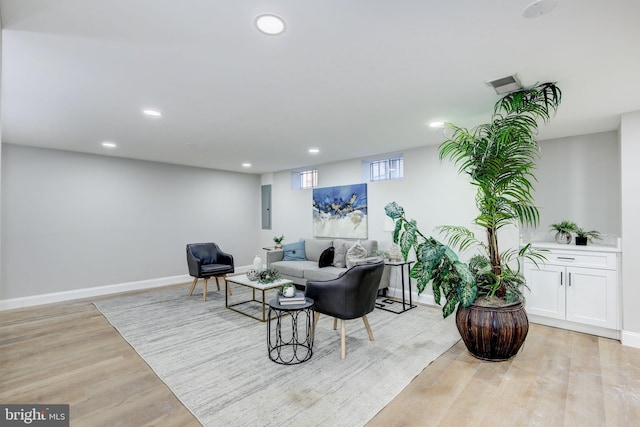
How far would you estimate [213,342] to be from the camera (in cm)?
321

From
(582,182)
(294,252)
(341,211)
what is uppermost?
(582,182)

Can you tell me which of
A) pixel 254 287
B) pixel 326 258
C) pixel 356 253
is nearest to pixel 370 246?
pixel 356 253

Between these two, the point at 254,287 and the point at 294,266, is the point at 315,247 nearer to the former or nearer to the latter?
the point at 294,266

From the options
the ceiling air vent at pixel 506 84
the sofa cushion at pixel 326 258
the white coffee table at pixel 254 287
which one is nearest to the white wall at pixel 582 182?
the ceiling air vent at pixel 506 84

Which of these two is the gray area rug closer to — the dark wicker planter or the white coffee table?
the white coffee table

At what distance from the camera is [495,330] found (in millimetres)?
2693

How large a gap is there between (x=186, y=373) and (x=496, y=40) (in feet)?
11.3

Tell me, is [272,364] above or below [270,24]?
below

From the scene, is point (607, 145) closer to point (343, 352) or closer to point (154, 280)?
point (343, 352)

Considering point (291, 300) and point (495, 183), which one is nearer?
point (495, 183)

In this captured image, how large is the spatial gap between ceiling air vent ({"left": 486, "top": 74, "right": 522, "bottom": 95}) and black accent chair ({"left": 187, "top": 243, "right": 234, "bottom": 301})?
4.44 metres

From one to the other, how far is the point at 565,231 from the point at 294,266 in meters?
3.89

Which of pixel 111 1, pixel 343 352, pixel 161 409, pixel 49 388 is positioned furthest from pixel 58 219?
pixel 343 352

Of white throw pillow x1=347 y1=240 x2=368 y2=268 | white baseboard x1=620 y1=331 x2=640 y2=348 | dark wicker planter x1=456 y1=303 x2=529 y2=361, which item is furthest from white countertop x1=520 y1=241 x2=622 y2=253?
white throw pillow x1=347 y1=240 x2=368 y2=268
